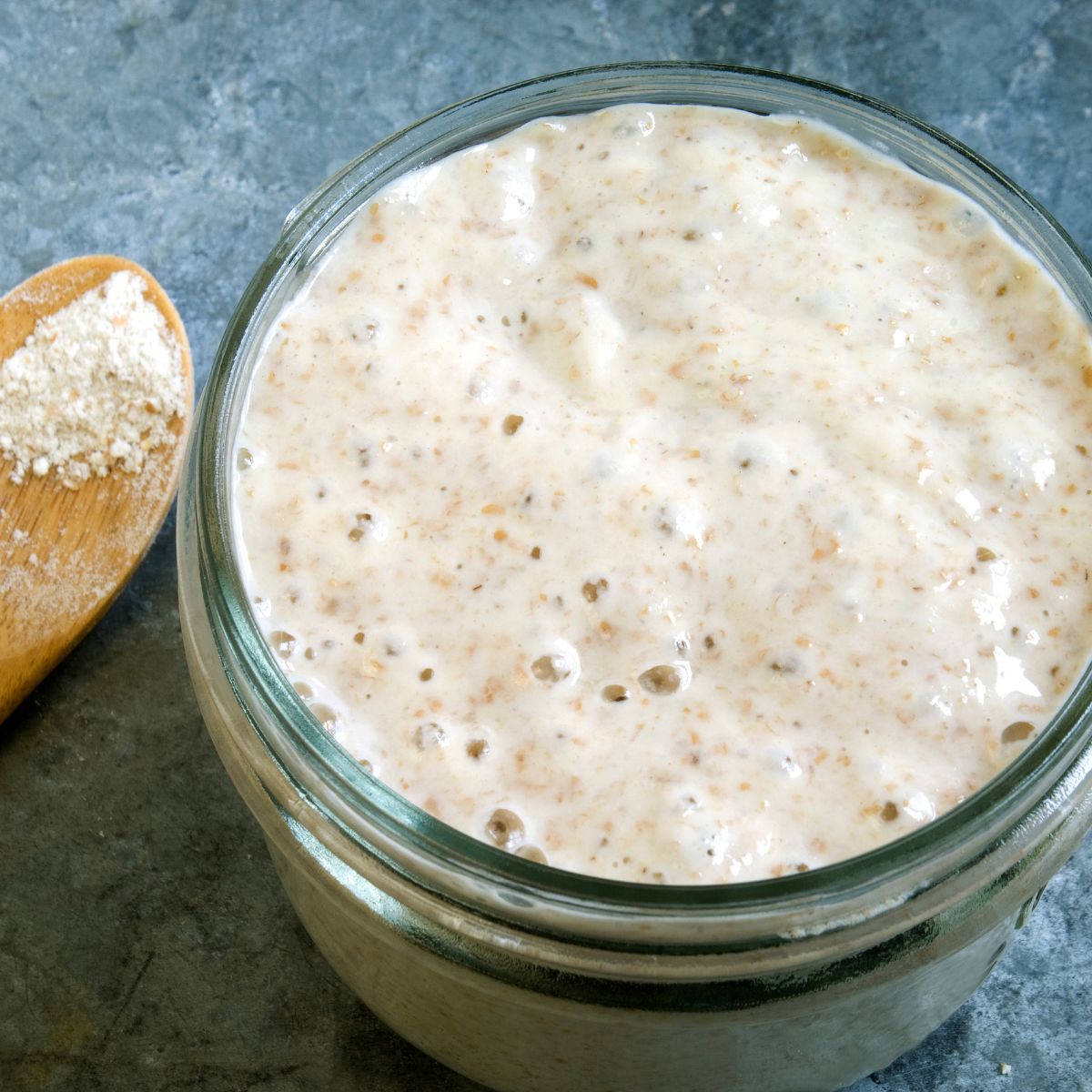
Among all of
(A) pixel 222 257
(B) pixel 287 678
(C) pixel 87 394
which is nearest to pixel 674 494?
(B) pixel 287 678

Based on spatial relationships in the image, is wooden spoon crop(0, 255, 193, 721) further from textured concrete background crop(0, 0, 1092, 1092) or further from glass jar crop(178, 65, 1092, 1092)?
glass jar crop(178, 65, 1092, 1092)

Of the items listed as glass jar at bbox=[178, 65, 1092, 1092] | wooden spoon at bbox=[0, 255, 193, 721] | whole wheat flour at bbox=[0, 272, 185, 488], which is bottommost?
wooden spoon at bbox=[0, 255, 193, 721]

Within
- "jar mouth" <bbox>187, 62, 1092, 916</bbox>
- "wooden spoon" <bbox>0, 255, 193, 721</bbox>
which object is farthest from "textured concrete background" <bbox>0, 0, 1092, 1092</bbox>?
→ "jar mouth" <bbox>187, 62, 1092, 916</bbox>

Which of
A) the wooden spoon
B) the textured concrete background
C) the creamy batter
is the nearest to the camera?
the creamy batter

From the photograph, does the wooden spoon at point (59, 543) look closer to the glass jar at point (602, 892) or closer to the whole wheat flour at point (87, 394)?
the whole wheat flour at point (87, 394)

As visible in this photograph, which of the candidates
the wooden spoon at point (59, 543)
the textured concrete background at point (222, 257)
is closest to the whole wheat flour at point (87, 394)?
the wooden spoon at point (59, 543)

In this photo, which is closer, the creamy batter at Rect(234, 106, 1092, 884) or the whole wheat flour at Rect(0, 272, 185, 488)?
the creamy batter at Rect(234, 106, 1092, 884)

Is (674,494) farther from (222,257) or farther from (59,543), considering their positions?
(222,257)
